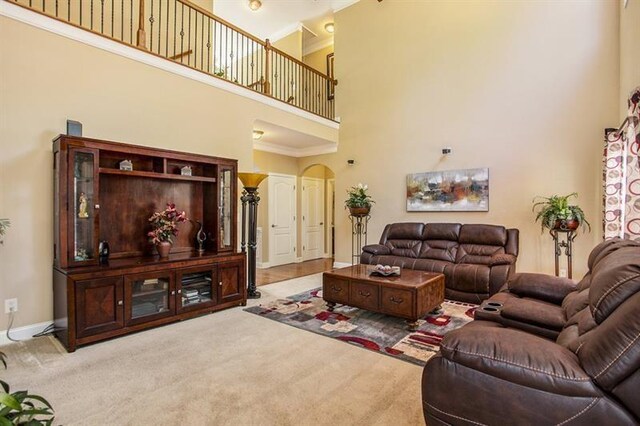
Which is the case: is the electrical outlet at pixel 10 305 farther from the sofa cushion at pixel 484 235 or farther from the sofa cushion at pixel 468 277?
the sofa cushion at pixel 484 235

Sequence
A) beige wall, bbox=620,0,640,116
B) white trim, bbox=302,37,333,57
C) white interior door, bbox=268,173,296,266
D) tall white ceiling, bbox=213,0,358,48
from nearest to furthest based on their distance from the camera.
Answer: beige wall, bbox=620,0,640,116 < tall white ceiling, bbox=213,0,358,48 < white interior door, bbox=268,173,296,266 < white trim, bbox=302,37,333,57

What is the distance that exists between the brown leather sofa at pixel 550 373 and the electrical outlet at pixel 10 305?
379cm

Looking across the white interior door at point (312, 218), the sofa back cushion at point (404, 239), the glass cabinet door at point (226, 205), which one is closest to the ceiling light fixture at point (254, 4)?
the white interior door at point (312, 218)

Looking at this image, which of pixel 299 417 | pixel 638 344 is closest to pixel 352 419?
pixel 299 417

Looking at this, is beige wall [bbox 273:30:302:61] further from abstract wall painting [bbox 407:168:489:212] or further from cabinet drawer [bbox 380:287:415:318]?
cabinet drawer [bbox 380:287:415:318]

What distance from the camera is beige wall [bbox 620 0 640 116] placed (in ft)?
10.5

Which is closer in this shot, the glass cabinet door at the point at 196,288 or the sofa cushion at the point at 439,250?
the glass cabinet door at the point at 196,288

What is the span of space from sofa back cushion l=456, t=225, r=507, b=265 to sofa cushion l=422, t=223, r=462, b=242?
0.36ft

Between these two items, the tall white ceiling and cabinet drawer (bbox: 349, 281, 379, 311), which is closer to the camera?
cabinet drawer (bbox: 349, 281, 379, 311)

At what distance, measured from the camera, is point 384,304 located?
3.52 m

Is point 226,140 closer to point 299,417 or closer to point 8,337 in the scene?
point 8,337

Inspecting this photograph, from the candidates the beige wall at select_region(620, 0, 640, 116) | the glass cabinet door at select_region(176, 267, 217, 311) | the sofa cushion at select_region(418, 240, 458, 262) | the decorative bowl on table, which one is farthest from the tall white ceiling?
the decorative bowl on table

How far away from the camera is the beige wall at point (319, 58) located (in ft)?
28.6

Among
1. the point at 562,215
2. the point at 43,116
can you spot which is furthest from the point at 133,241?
the point at 562,215
